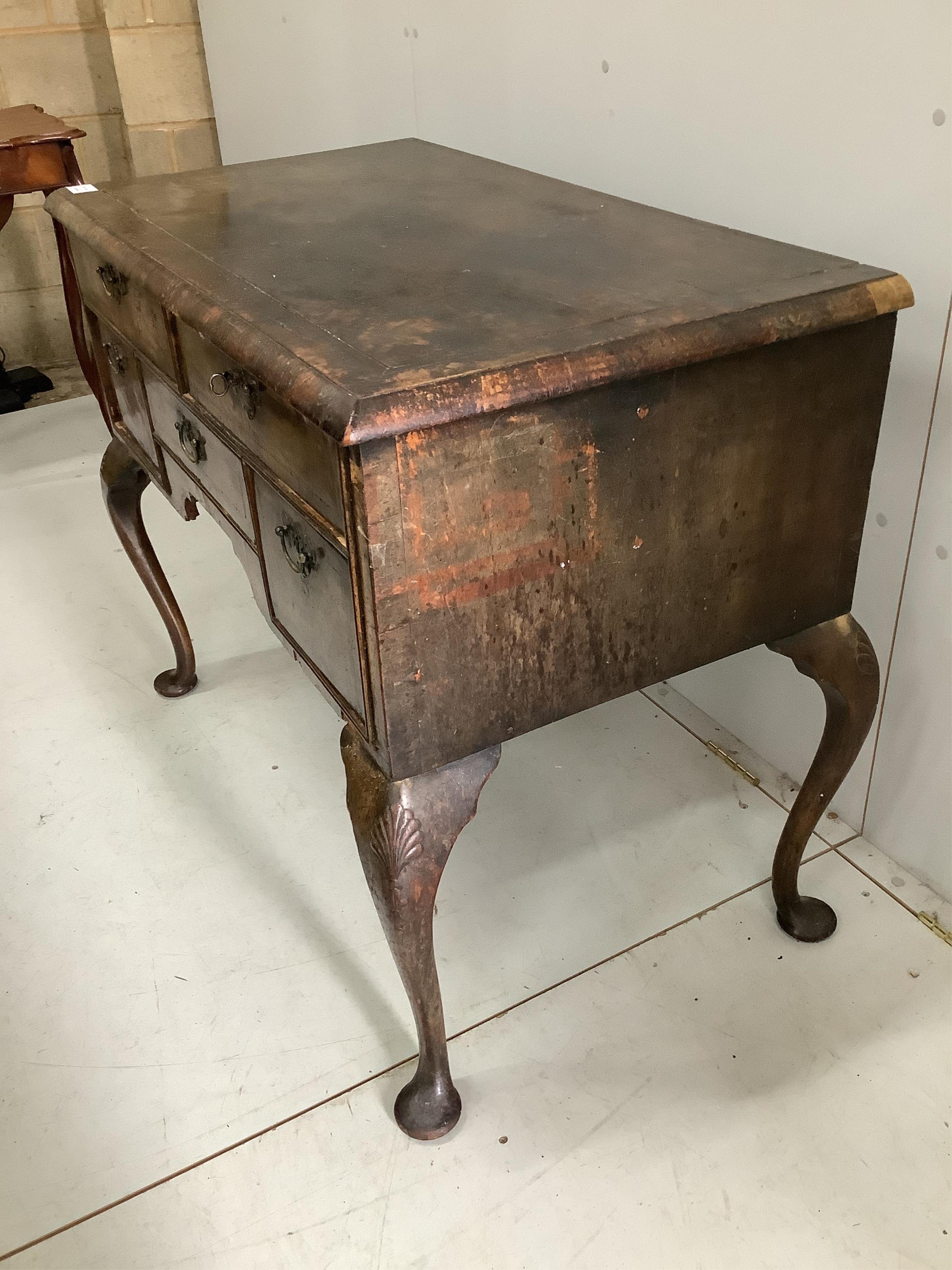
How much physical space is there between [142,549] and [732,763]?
962 mm

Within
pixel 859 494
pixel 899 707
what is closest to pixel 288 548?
pixel 859 494

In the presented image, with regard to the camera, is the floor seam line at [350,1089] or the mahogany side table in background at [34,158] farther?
the mahogany side table in background at [34,158]

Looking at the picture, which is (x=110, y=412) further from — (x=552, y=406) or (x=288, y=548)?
(x=552, y=406)

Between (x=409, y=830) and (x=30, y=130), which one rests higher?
(x=30, y=130)

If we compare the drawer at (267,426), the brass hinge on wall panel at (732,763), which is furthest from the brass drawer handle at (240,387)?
the brass hinge on wall panel at (732,763)

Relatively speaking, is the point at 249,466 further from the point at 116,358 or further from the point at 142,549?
the point at 142,549

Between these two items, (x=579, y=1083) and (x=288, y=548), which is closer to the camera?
(x=288, y=548)

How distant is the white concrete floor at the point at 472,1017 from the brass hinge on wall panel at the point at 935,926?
0.06 ft

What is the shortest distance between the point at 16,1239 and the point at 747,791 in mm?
1051

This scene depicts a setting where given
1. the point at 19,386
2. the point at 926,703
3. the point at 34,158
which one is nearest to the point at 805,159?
the point at 926,703

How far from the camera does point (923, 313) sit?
1.16 meters

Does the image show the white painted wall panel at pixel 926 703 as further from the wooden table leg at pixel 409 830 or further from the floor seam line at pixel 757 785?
the wooden table leg at pixel 409 830

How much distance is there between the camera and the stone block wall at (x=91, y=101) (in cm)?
283

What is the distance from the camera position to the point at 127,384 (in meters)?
1.46
